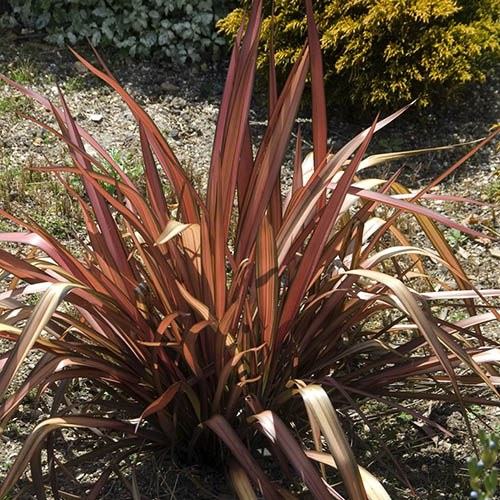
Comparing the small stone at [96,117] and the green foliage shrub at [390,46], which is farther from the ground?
the small stone at [96,117]

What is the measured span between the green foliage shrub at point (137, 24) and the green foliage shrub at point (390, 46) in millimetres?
729

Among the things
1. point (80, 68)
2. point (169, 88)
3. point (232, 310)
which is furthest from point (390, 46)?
point (232, 310)

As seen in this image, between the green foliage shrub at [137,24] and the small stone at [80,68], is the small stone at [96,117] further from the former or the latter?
the green foliage shrub at [137,24]

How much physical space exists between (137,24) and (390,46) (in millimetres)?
1602

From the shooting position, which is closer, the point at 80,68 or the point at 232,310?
the point at 232,310

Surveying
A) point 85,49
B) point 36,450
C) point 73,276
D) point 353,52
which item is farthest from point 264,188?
point 85,49

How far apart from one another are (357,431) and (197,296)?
2.55 ft

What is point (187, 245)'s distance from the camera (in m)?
2.27

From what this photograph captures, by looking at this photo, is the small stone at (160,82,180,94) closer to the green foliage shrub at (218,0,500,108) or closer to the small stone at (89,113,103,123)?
the small stone at (89,113,103,123)

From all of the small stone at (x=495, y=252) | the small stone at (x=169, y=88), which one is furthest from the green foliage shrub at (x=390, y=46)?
the small stone at (x=495, y=252)

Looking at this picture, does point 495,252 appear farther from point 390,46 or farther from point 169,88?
point 169,88

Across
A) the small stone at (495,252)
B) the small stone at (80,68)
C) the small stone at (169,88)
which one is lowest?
the small stone at (495,252)

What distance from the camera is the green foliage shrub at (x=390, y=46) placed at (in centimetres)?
422

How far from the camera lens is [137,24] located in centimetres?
506
